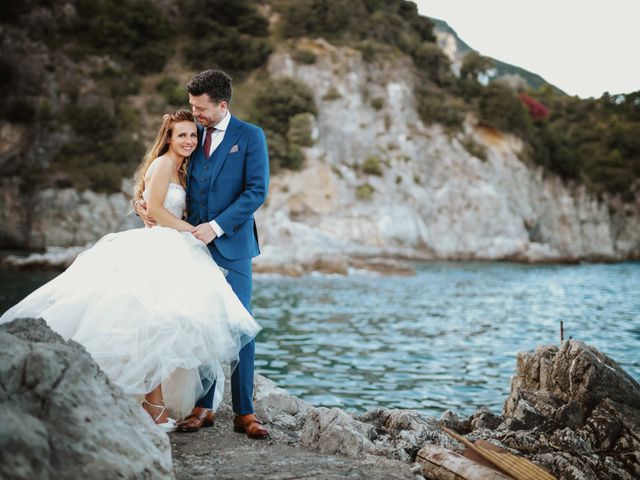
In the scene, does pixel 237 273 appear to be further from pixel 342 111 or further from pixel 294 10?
pixel 294 10

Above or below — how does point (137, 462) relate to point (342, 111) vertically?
below

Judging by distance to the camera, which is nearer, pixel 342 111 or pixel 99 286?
pixel 99 286

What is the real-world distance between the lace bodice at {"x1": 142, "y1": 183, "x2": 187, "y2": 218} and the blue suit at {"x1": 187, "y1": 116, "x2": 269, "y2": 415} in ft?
0.36

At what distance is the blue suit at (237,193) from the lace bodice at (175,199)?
0.36 feet

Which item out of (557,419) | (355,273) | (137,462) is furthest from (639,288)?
(137,462)

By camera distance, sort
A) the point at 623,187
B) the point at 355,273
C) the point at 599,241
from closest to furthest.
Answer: the point at 355,273 < the point at 599,241 < the point at 623,187

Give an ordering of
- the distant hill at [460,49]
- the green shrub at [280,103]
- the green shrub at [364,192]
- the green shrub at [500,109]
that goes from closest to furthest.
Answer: the green shrub at [364,192] < the green shrub at [280,103] < the green shrub at [500,109] < the distant hill at [460,49]

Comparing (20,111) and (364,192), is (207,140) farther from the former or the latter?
(20,111)

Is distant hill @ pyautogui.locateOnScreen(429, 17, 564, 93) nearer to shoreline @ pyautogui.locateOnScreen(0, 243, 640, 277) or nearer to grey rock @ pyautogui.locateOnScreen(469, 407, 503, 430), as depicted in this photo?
shoreline @ pyautogui.locateOnScreen(0, 243, 640, 277)

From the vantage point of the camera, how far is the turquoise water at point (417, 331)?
987cm

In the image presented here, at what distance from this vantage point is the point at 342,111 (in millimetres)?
47781

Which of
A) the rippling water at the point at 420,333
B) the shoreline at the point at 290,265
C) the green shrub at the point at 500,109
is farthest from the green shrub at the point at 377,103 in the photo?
the rippling water at the point at 420,333

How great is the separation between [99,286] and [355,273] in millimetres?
27503

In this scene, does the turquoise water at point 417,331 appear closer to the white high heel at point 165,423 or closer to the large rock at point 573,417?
the large rock at point 573,417
